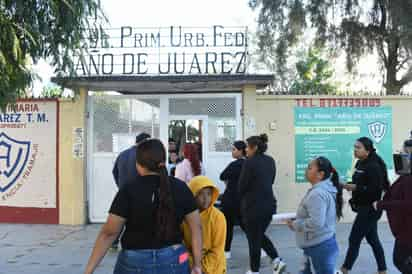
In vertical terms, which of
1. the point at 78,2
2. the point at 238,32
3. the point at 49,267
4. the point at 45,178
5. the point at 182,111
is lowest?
the point at 49,267

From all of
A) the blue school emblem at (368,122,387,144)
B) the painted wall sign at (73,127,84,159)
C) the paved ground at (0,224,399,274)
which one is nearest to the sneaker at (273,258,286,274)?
the paved ground at (0,224,399,274)

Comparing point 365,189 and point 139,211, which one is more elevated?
point 139,211

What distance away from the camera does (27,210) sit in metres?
10.0

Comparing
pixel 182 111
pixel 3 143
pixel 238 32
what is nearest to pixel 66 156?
pixel 3 143

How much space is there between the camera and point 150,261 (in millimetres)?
3088

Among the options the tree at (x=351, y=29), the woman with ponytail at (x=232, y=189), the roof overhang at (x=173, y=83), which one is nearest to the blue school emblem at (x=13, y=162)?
the roof overhang at (x=173, y=83)

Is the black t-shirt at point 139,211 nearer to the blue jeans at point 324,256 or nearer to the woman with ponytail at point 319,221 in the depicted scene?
the woman with ponytail at point 319,221

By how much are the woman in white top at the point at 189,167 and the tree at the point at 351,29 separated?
10.2 metres

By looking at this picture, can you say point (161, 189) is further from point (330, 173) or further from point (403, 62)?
point (403, 62)

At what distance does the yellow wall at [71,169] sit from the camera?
9898 mm

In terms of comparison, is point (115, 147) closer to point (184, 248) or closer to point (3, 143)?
point (3, 143)

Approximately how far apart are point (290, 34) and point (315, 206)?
14.4 meters

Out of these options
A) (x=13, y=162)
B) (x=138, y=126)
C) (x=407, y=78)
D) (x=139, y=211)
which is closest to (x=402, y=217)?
(x=139, y=211)

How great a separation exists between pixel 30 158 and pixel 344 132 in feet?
20.0
